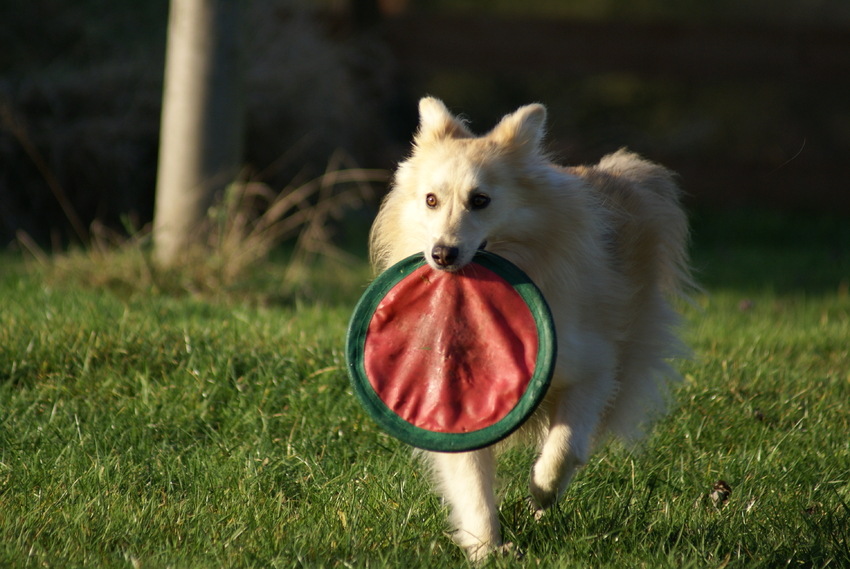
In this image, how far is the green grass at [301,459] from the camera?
2.99 meters

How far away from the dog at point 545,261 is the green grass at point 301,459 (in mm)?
149

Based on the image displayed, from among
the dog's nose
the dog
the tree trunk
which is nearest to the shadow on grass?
the tree trunk

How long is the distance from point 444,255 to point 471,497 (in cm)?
79

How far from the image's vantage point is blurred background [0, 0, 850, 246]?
863 cm

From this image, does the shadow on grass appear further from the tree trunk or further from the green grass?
the tree trunk

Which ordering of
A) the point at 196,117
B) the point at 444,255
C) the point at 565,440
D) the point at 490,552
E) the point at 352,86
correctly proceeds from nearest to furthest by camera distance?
the point at 490,552 < the point at 444,255 < the point at 565,440 < the point at 196,117 < the point at 352,86

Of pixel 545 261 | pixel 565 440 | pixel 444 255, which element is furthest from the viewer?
pixel 545 261

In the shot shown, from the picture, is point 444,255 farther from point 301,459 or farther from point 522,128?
point 301,459

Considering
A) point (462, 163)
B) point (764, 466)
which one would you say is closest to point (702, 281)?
point (764, 466)

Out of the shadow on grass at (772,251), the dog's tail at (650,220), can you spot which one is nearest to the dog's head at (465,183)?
the dog's tail at (650,220)

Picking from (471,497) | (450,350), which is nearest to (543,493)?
(471,497)

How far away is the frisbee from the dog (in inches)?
6.0

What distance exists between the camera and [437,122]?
3627 mm

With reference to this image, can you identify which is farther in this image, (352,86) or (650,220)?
(352,86)
